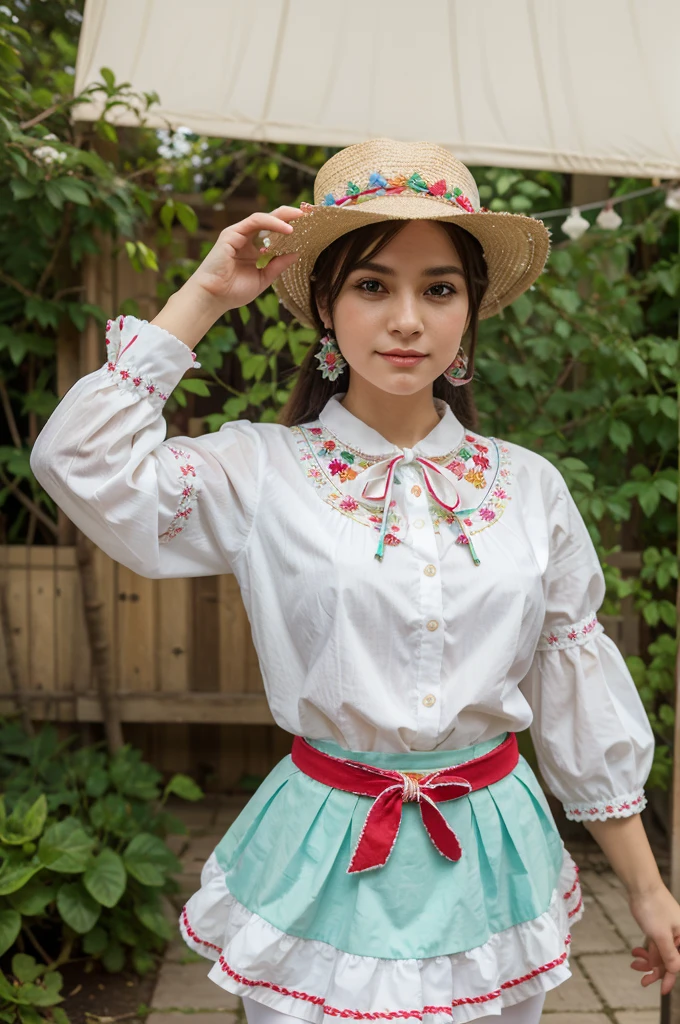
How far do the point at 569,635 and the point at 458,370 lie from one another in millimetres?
440

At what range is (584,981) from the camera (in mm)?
2451

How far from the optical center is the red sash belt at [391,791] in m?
1.23

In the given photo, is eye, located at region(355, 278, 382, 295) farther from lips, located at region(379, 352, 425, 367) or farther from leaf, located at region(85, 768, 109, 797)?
leaf, located at region(85, 768, 109, 797)

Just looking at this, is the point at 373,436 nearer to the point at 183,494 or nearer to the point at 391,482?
the point at 391,482

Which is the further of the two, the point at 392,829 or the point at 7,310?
the point at 7,310

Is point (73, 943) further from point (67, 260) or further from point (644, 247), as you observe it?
point (644, 247)

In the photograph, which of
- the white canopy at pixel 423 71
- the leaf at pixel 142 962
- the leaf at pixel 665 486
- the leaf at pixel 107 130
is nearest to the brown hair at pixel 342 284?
the white canopy at pixel 423 71

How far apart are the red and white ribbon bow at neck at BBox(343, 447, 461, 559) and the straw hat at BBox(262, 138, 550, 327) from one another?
0.33 metres

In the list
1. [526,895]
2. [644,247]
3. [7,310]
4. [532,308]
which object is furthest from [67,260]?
[526,895]

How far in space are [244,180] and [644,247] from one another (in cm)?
139

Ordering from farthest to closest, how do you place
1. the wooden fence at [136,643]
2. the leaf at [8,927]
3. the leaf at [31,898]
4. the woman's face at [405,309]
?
the wooden fence at [136,643]
the leaf at [31,898]
the leaf at [8,927]
the woman's face at [405,309]

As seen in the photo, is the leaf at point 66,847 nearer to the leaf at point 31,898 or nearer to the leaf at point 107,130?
the leaf at point 31,898

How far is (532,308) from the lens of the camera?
2752mm

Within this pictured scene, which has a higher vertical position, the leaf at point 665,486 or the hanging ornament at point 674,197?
the hanging ornament at point 674,197
